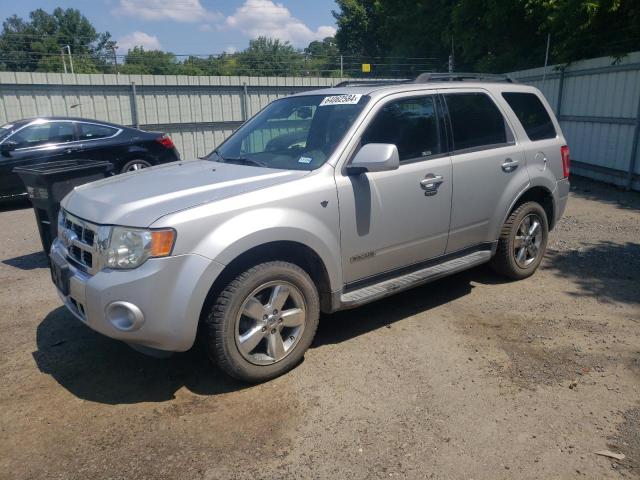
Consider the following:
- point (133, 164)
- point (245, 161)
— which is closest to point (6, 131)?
point (133, 164)

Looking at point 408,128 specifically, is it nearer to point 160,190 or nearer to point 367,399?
point 160,190

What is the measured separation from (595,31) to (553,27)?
1170 millimetres

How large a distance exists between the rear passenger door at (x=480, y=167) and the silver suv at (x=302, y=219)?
15mm

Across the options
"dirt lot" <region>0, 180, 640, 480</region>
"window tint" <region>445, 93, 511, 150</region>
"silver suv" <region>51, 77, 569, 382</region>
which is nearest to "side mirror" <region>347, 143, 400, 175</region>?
"silver suv" <region>51, 77, 569, 382</region>

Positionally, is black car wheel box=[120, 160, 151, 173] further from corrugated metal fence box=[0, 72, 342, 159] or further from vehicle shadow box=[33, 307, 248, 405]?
vehicle shadow box=[33, 307, 248, 405]

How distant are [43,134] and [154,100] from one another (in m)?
4.75

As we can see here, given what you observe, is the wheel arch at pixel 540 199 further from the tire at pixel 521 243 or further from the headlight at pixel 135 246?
the headlight at pixel 135 246

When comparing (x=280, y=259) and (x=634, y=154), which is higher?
(x=280, y=259)

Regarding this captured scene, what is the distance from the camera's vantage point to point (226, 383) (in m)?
3.62

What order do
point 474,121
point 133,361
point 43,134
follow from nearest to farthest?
1. point 133,361
2. point 474,121
3. point 43,134

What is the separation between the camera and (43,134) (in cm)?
916

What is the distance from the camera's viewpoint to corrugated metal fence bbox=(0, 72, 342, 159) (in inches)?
464

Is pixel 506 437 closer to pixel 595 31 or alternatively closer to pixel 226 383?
pixel 226 383

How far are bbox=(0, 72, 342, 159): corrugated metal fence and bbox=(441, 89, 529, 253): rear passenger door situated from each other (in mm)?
9582
